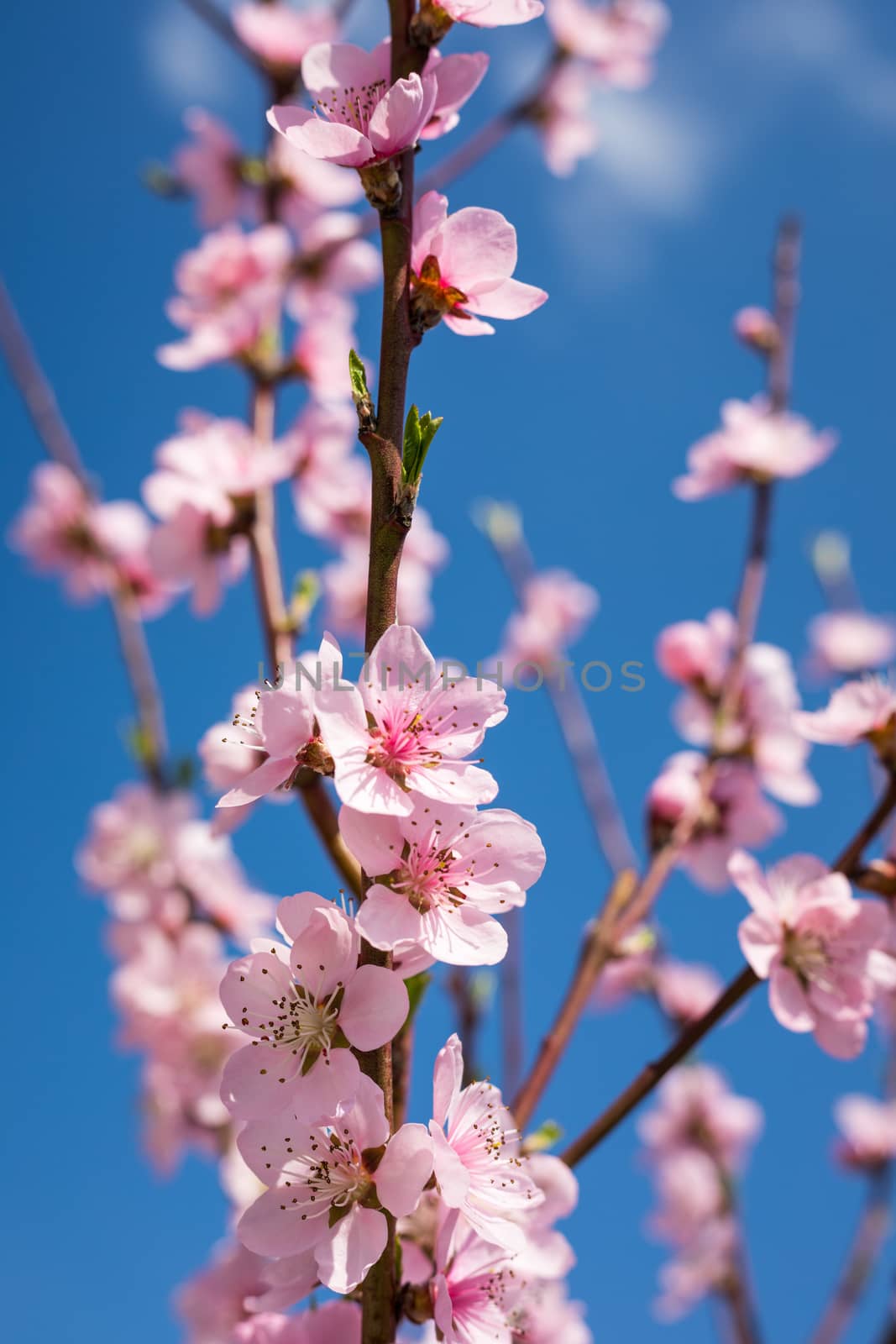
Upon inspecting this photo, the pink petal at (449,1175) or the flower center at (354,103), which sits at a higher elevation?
the flower center at (354,103)

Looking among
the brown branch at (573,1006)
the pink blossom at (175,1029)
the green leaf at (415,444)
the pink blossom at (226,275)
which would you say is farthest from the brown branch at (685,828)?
the pink blossom at (175,1029)

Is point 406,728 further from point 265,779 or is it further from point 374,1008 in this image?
point 374,1008

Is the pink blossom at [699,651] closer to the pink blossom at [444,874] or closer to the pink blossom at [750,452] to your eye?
the pink blossom at [750,452]

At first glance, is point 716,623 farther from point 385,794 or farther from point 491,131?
point 491,131

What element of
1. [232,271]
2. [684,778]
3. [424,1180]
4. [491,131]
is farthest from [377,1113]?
[491,131]

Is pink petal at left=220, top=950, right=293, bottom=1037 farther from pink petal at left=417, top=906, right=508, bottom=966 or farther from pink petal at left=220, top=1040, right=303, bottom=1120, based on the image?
pink petal at left=417, top=906, right=508, bottom=966

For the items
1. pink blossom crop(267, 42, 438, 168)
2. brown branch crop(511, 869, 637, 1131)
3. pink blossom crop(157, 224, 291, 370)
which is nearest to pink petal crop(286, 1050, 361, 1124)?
brown branch crop(511, 869, 637, 1131)

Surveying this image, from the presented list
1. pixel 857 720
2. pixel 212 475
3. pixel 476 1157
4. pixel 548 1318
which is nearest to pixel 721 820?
pixel 857 720
